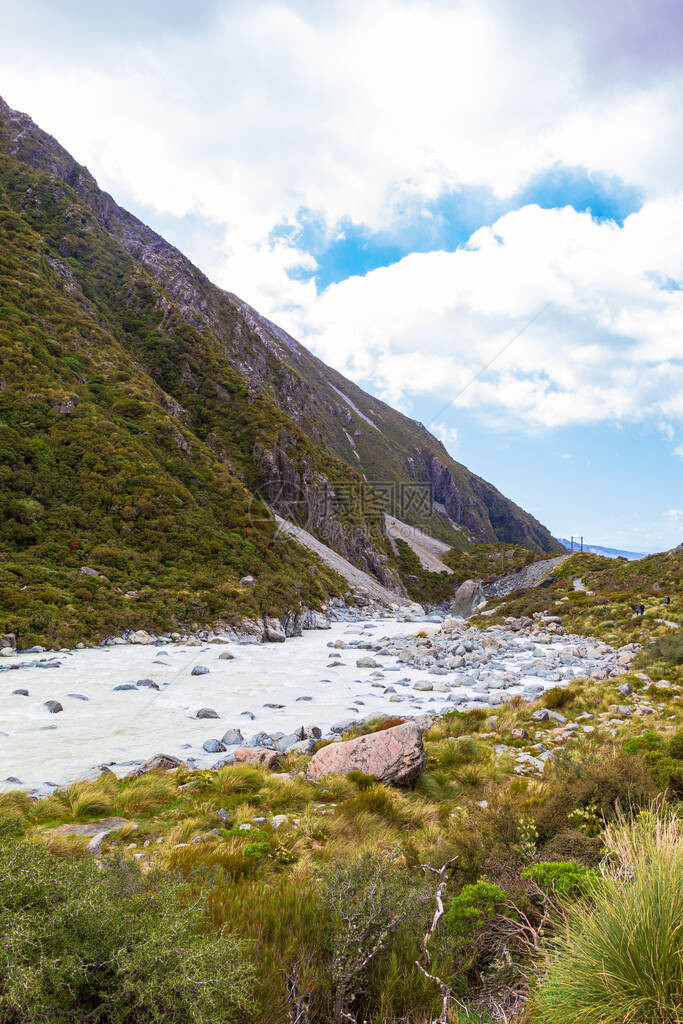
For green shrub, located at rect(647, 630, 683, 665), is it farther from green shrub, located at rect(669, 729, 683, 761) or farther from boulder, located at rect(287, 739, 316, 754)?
boulder, located at rect(287, 739, 316, 754)

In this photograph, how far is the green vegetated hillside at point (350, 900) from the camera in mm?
2297

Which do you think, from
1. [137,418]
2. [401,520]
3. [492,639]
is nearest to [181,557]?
[137,418]

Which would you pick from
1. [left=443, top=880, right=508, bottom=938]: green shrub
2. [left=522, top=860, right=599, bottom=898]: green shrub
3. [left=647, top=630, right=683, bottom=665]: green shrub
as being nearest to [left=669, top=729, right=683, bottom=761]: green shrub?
[left=522, top=860, right=599, bottom=898]: green shrub

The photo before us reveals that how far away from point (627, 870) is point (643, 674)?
41.4 feet

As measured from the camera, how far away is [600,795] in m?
5.09

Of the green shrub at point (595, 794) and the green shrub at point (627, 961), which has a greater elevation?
the green shrub at point (627, 961)

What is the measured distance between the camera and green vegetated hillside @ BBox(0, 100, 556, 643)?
21797mm

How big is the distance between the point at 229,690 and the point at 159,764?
6.07m

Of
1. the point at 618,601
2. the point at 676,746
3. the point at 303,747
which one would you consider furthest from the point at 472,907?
the point at 618,601

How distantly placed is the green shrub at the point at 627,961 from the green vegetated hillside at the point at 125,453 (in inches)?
735

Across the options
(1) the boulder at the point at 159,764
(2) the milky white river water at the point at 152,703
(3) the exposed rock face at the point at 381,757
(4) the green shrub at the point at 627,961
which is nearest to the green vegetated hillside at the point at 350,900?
(4) the green shrub at the point at 627,961

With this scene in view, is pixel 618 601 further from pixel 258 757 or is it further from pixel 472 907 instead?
pixel 472 907

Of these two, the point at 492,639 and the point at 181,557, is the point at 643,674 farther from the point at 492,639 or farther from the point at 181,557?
the point at 181,557

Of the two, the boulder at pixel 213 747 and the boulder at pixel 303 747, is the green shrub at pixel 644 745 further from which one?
the boulder at pixel 213 747
